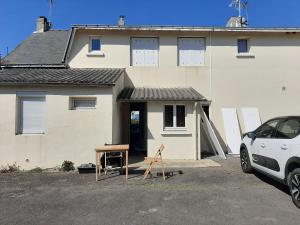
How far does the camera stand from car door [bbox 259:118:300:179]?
19.6 ft

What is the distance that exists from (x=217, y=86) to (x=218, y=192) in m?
8.31

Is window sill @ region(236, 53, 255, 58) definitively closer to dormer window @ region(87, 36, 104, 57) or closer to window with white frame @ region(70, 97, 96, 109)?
dormer window @ region(87, 36, 104, 57)

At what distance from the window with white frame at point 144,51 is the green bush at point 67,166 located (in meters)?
6.48

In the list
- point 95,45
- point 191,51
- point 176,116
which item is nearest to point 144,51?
point 191,51

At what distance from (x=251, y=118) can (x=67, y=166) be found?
A: 30.3 feet

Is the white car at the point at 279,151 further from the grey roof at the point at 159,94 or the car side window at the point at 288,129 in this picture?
the grey roof at the point at 159,94

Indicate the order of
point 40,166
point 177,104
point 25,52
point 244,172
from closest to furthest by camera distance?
point 244,172
point 40,166
point 177,104
point 25,52

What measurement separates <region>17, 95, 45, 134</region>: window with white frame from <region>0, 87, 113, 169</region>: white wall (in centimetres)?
24

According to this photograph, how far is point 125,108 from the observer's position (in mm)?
14141

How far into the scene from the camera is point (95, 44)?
48.1 feet

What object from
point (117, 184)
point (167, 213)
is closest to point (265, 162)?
point (167, 213)

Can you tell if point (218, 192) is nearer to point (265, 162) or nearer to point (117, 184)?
point (265, 162)

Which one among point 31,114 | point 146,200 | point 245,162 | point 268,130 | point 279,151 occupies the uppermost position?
point 31,114

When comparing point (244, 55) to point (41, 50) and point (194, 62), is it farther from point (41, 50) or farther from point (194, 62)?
point (41, 50)
